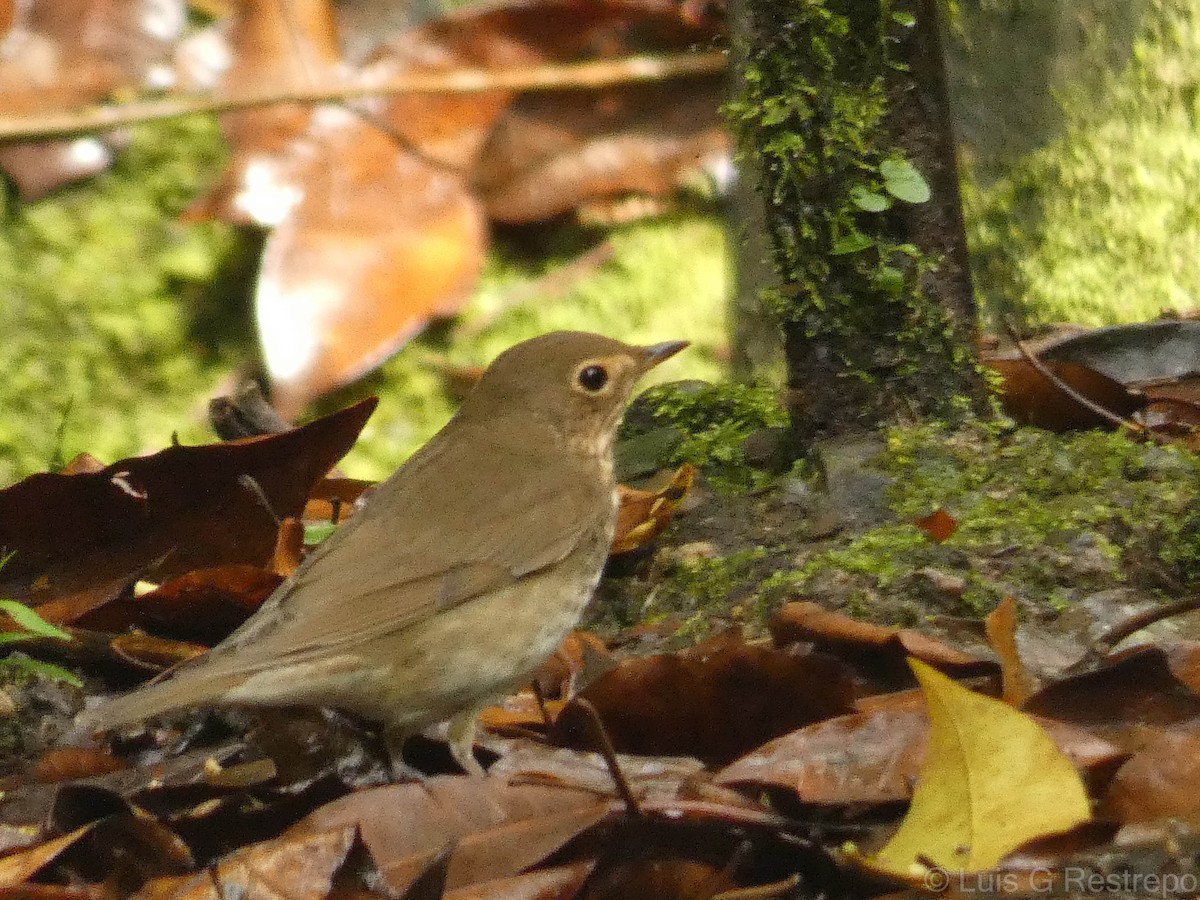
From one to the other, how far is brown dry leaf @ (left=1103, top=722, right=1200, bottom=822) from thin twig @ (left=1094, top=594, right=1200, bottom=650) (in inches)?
19.6

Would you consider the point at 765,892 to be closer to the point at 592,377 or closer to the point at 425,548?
the point at 425,548

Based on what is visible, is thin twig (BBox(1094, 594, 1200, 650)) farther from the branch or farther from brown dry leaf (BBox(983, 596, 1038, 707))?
the branch

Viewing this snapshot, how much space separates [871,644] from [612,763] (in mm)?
906

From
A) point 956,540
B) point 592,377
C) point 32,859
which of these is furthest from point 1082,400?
point 32,859

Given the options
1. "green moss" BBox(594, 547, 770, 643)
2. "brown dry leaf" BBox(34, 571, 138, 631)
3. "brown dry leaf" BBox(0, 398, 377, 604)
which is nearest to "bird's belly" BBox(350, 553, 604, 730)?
"green moss" BBox(594, 547, 770, 643)

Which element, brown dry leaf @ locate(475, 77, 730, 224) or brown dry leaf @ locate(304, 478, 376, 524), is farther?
brown dry leaf @ locate(475, 77, 730, 224)

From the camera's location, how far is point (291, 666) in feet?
10.5

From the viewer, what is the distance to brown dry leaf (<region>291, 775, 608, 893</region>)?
8.62 ft

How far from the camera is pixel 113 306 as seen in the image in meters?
5.95

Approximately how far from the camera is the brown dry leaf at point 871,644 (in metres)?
3.12

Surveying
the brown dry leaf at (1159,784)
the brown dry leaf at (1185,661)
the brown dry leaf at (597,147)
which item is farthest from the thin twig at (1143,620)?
the brown dry leaf at (597,147)

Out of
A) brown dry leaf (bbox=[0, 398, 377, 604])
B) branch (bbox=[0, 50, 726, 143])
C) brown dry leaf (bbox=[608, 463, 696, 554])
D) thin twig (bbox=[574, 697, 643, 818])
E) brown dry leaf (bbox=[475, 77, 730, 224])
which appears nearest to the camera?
thin twig (bbox=[574, 697, 643, 818])

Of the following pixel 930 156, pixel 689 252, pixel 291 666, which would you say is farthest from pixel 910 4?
pixel 689 252

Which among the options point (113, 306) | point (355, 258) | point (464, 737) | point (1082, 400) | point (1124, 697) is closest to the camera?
point (1124, 697)
